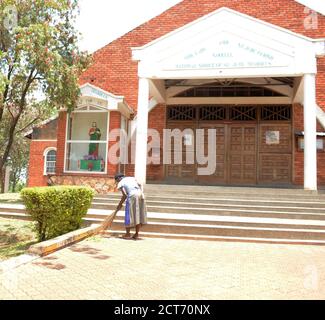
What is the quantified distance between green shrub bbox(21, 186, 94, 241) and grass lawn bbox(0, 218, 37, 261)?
51 cm

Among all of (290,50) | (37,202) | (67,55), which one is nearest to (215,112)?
(290,50)

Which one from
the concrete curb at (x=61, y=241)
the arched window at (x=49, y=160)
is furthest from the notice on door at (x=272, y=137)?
the arched window at (x=49, y=160)

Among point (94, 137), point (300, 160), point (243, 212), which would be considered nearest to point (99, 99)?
point (94, 137)

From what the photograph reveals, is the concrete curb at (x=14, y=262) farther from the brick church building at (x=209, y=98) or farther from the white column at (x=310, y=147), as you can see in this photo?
the white column at (x=310, y=147)

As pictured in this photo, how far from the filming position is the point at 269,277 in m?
4.68

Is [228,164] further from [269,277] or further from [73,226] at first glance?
[269,277]

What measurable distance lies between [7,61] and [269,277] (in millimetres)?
8339

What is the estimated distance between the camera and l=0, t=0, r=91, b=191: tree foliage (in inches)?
354

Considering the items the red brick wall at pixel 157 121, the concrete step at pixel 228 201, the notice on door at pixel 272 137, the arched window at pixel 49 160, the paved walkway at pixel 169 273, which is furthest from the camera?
the arched window at pixel 49 160

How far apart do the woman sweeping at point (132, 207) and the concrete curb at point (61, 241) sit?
0.72 metres

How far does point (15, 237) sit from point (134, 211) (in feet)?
9.05

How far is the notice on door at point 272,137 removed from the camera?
13555 mm

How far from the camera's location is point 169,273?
15.7ft

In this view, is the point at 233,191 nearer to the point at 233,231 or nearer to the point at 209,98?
the point at 233,231
